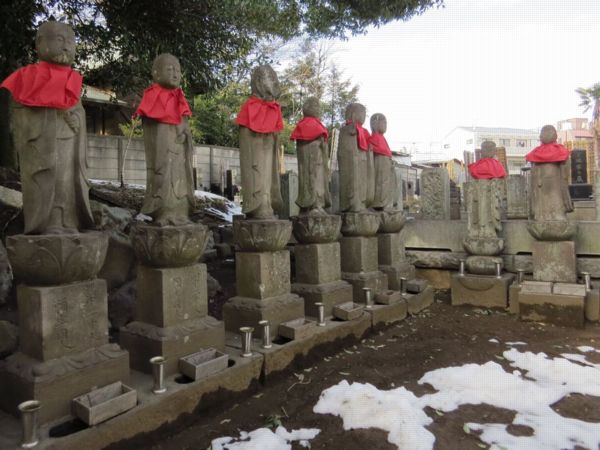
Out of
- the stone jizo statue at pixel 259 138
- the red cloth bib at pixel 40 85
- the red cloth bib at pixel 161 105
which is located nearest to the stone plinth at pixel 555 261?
the stone jizo statue at pixel 259 138

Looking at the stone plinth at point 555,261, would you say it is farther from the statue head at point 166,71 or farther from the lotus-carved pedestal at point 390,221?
the statue head at point 166,71

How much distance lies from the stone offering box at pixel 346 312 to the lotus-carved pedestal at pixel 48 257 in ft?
8.70

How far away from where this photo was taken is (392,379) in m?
3.53

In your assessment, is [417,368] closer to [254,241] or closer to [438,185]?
[254,241]

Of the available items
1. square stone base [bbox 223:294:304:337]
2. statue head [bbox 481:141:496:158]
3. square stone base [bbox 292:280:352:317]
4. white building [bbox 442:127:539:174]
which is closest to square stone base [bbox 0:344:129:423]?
square stone base [bbox 223:294:304:337]

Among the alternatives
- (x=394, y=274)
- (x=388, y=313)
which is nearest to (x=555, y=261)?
(x=394, y=274)

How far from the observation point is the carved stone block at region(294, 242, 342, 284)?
4.55m

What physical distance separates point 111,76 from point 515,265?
7.50 metres

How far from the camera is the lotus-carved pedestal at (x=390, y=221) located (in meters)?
5.74

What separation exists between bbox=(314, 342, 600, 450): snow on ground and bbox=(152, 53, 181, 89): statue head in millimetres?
2706

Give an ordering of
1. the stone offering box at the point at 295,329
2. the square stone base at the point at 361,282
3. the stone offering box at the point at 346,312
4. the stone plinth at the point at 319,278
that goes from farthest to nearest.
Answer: the square stone base at the point at 361,282 → the stone plinth at the point at 319,278 → the stone offering box at the point at 346,312 → the stone offering box at the point at 295,329

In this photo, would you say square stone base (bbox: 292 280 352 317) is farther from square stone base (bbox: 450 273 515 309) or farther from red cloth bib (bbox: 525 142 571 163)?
red cloth bib (bbox: 525 142 571 163)

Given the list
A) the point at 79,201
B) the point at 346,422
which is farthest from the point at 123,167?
the point at 346,422

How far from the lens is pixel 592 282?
5.54 metres
